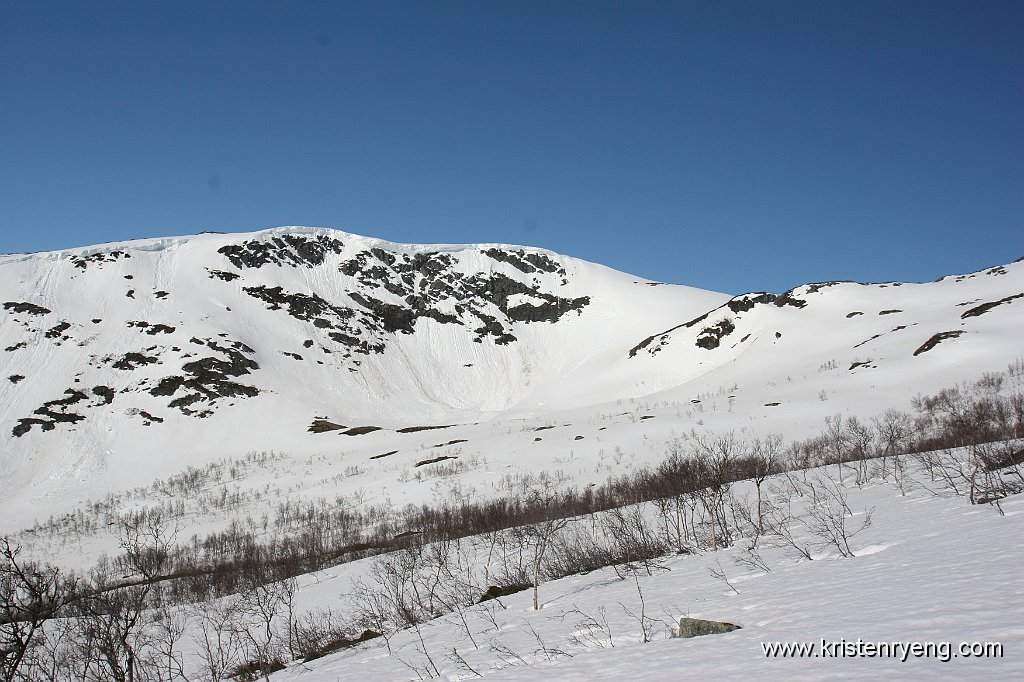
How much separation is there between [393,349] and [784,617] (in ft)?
307

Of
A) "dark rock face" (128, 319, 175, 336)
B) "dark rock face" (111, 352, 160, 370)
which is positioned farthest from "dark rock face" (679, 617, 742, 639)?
"dark rock face" (128, 319, 175, 336)

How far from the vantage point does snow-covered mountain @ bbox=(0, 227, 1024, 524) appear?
50.0 metres

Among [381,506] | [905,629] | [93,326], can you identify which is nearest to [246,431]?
[93,326]

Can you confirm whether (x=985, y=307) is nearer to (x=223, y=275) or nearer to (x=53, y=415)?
(x=53, y=415)

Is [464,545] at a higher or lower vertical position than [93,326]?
lower

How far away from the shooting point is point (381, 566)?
74.5 ft

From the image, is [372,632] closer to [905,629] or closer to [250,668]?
[250,668]

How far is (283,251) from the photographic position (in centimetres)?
11025

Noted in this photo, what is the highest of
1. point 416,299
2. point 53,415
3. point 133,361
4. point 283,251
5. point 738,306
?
point 283,251

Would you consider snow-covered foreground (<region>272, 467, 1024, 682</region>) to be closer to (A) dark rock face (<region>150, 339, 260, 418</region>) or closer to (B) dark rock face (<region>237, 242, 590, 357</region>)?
(A) dark rock face (<region>150, 339, 260, 418</region>)

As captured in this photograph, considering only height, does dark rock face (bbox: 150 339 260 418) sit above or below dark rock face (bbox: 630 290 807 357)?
above

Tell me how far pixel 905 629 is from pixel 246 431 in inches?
2816

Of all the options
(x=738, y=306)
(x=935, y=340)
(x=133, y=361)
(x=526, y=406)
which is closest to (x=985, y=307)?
(x=935, y=340)

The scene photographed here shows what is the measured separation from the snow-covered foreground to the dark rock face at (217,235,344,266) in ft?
342
